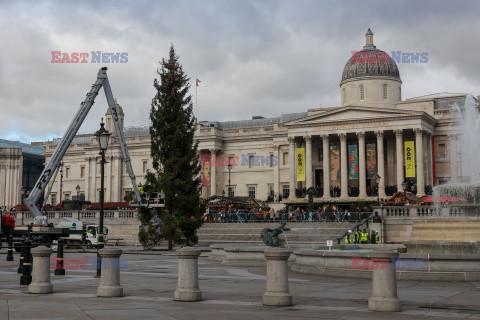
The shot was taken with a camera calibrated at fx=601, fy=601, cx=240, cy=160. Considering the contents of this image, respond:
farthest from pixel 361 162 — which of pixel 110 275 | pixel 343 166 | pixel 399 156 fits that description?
pixel 110 275

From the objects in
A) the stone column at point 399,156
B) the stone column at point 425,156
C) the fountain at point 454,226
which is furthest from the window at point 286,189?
the fountain at point 454,226

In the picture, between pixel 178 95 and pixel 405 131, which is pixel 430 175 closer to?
pixel 405 131

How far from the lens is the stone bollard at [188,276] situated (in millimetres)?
13430

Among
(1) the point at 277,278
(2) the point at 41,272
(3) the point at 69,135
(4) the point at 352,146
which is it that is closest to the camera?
(1) the point at 277,278

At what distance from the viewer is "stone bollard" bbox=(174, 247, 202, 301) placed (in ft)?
44.1

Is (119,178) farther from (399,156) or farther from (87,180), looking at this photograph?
(399,156)

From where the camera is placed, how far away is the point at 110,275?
1441 cm

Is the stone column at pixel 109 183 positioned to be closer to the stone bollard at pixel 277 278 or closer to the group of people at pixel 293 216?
the group of people at pixel 293 216

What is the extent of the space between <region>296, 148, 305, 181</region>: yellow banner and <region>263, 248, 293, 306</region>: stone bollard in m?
60.8

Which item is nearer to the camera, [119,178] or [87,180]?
[119,178]

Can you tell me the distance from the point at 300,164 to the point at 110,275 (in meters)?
60.2

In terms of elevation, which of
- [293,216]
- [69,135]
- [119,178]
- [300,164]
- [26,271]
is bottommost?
[26,271]

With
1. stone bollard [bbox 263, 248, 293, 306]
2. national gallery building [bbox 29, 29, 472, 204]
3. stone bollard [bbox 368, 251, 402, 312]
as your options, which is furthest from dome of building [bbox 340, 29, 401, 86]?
stone bollard [bbox 368, 251, 402, 312]

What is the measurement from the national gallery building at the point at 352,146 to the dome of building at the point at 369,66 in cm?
12
